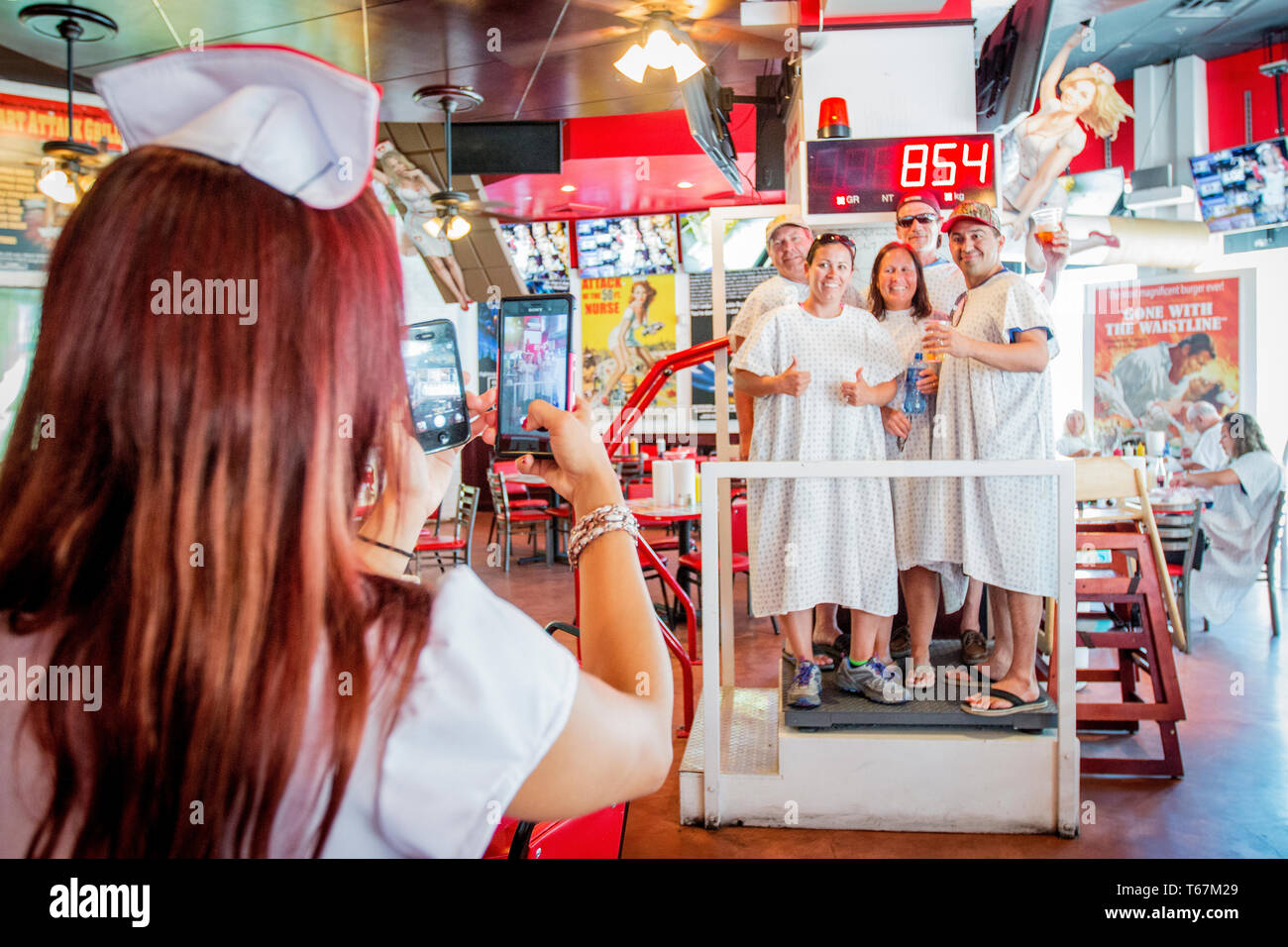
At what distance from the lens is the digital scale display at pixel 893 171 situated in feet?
11.3

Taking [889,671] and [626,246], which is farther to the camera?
[626,246]

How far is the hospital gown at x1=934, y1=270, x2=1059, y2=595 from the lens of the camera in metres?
2.83

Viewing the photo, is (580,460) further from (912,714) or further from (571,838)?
(912,714)

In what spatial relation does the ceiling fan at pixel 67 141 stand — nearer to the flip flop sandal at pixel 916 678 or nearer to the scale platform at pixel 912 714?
the scale platform at pixel 912 714

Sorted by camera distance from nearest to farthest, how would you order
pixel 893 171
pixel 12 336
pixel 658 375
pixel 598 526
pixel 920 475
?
pixel 598 526, pixel 920 475, pixel 658 375, pixel 893 171, pixel 12 336

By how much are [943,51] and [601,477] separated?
3645 millimetres

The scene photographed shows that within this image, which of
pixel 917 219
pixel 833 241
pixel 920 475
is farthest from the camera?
pixel 917 219

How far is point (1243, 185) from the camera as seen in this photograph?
8062 mm

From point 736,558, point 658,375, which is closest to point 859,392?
point 658,375

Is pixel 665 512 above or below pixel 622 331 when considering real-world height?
below

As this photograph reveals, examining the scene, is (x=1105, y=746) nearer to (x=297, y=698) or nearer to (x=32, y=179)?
(x=297, y=698)

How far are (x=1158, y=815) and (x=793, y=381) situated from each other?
1.84m

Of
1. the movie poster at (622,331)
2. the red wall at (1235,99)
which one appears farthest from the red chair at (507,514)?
the red wall at (1235,99)

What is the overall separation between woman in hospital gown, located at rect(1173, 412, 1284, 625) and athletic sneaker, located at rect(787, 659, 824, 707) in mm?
3718
